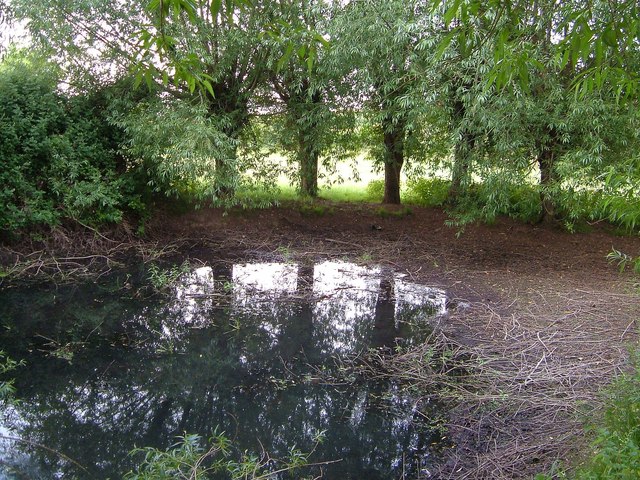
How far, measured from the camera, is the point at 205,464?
12.0 feet

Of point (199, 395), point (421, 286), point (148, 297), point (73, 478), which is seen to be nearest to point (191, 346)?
point (199, 395)

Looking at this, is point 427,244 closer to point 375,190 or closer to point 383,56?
point 375,190

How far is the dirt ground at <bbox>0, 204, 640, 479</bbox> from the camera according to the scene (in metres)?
4.01

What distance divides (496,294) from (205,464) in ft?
15.8

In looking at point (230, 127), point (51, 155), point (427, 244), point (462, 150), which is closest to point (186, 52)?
point (230, 127)

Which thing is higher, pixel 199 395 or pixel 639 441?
pixel 639 441

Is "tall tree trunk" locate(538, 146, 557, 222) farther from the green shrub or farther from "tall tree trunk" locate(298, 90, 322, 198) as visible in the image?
the green shrub

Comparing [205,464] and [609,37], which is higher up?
[609,37]

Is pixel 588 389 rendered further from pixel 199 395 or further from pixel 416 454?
pixel 199 395

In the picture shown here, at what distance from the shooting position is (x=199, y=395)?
4695 mm

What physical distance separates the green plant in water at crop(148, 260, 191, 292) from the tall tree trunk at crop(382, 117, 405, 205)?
12.7ft

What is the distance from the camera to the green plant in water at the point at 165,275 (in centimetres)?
758

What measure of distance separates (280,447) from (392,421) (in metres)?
0.90

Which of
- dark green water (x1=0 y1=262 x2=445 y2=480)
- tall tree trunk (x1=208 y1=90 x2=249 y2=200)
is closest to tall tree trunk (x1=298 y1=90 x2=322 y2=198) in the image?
tall tree trunk (x1=208 y1=90 x2=249 y2=200)
